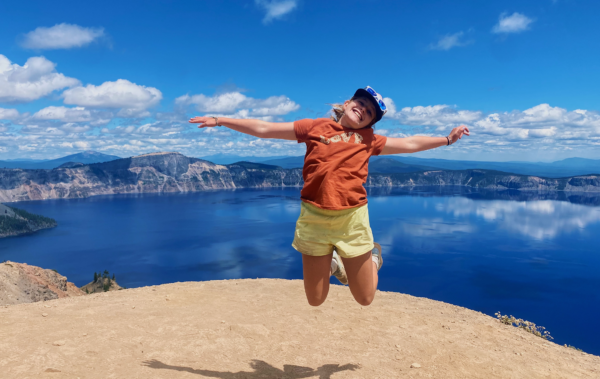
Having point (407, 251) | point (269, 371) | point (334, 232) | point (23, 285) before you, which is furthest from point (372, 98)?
point (407, 251)

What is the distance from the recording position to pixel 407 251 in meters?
95.4

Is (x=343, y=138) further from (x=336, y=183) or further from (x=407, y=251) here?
(x=407, y=251)

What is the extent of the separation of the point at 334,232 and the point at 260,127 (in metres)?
1.90

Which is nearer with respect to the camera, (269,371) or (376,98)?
(376,98)

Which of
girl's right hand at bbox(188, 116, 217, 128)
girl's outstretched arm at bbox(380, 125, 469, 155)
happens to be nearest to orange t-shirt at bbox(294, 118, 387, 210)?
girl's outstretched arm at bbox(380, 125, 469, 155)

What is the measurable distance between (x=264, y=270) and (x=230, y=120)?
75817mm

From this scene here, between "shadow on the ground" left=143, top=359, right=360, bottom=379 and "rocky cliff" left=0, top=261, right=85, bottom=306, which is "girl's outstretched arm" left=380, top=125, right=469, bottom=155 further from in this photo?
"rocky cliff" left=0, top=261, right=85, bottom=306

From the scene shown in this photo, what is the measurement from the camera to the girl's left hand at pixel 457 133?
19.0ft

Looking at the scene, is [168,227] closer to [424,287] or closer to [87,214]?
[87,214]

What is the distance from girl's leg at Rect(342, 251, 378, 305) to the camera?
5328 mm

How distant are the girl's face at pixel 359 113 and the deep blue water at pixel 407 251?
2348 inches

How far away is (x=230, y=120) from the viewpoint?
5.56 metres

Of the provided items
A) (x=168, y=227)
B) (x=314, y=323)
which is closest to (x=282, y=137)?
(x=314, y=323)

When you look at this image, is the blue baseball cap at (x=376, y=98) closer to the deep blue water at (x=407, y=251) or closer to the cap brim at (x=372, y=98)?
the cap brim at (x=372, y=98)
